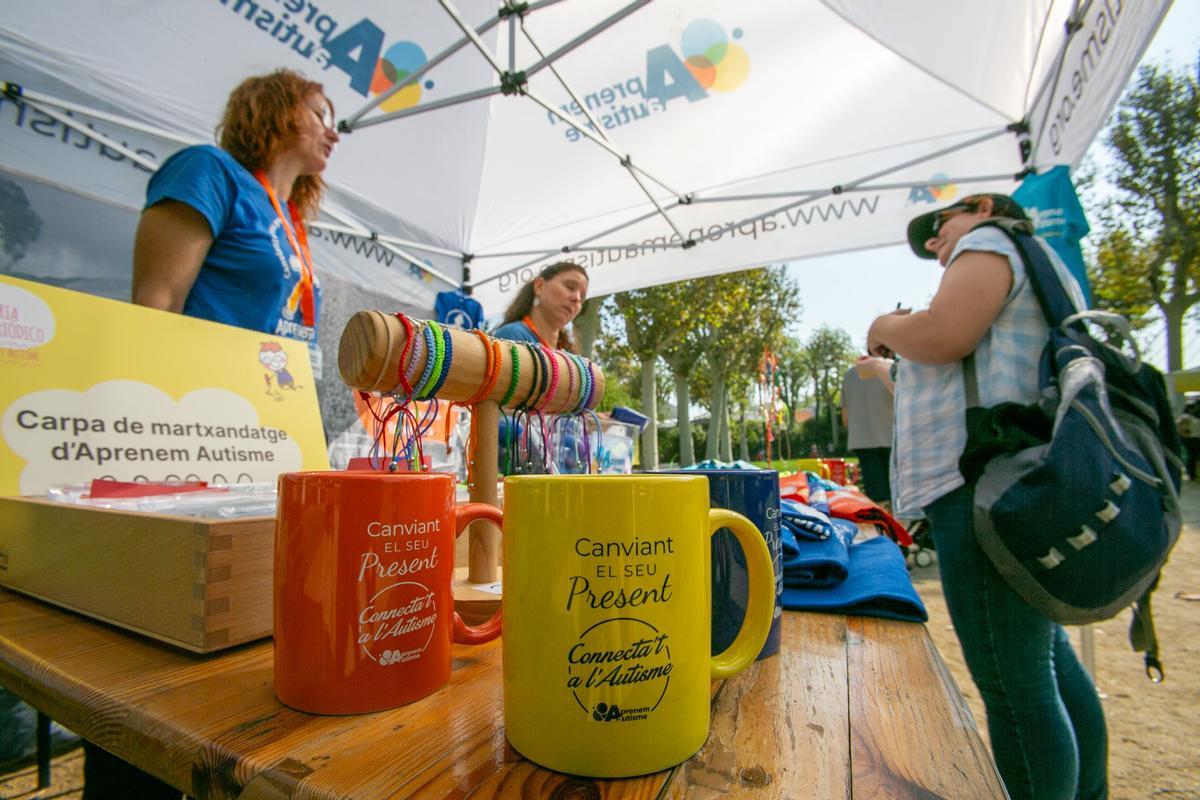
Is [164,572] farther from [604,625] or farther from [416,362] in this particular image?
[604,625]

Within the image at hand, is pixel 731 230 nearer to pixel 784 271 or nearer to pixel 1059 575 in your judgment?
pixel 1059 575

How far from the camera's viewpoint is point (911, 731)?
1.11 ft

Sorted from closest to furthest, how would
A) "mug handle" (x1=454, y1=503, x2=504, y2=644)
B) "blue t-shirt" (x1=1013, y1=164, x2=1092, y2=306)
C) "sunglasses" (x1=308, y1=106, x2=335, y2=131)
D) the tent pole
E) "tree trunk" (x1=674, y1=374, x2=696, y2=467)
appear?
"mug handle" (x1=454, y1=503, x2=504, y2=644) → "sunglasses" (x1=308, y1=106, x2=335, y2=131) → "blue t-shirt" (x1=1013, y1=164, x2=1092, y2=306) → the tent pole → "tree trunk" (x1=674, y1=374, x2=696, y2=467)

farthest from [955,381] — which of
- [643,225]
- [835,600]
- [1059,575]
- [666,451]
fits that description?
[666,451]

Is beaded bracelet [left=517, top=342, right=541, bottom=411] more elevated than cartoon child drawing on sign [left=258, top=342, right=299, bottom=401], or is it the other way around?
cartoon child drawing on sign [left=258, top=342, right=299, bottom=401]

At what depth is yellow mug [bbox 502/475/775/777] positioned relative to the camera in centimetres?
29

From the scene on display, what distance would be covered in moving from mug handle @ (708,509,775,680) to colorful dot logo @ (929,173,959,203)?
2.75 meters

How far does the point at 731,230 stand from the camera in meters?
2.95

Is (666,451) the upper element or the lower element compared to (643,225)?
lower

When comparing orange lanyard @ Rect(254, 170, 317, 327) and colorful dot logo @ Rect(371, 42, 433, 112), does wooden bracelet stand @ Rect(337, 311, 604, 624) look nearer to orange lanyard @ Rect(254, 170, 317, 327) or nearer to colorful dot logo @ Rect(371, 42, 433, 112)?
orange lanyard @ Rect(254, 170, 317, 327)

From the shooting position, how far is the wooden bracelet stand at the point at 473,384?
0.45 metres

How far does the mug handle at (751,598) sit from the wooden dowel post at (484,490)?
27 centimetres

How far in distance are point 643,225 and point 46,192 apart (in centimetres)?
237

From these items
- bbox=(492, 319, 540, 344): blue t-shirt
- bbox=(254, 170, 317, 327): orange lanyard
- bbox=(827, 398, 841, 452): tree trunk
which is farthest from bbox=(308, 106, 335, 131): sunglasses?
bbox=(827, 398, 841, 452): tree trunk
